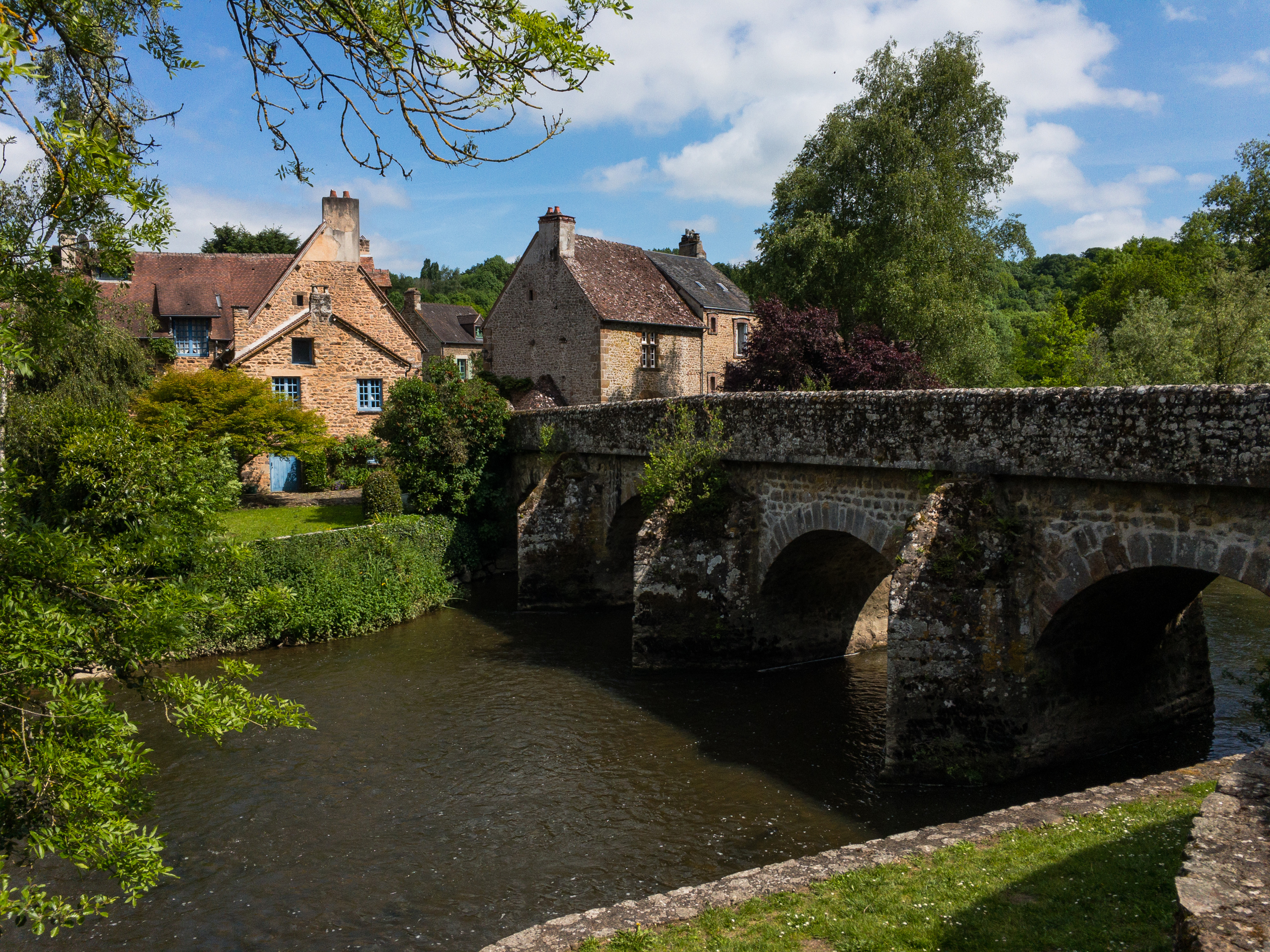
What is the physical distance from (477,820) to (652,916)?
3.95 m

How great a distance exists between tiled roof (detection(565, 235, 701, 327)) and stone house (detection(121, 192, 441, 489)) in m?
6.69

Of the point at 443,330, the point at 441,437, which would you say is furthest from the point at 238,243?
the point at 441,437

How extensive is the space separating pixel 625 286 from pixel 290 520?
15246 mm

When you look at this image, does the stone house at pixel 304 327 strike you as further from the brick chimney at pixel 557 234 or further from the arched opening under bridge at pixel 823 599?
the arched opening under bridge at pixel 823 599

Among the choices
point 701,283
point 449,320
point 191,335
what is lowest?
point 191,335

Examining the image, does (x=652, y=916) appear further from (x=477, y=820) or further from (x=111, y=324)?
(x=111, y=324)

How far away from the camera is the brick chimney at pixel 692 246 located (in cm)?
3981

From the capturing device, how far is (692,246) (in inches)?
1572

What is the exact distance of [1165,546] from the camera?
8.05 metres

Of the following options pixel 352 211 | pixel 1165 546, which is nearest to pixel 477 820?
pixel 1165 546

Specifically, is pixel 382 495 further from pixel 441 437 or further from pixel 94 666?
pixel 94 666

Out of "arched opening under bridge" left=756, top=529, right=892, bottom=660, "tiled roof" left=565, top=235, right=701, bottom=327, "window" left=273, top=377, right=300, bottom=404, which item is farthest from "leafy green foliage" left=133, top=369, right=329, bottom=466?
"arched opening under bridge" left=756, top=529, right=892, bottom=660

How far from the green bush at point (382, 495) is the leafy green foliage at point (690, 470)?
8.37 metres

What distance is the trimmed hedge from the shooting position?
16.5 meters
